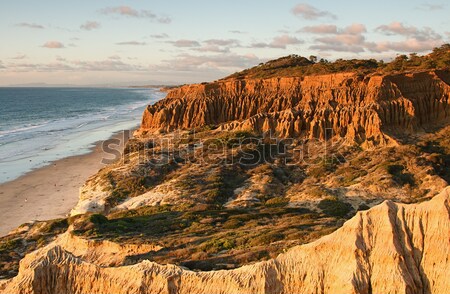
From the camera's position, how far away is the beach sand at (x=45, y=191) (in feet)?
147

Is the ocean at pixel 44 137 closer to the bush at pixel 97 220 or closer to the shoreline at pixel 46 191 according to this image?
Answer: the shoreline at pixel 46 191

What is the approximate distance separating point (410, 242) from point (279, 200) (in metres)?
24.9

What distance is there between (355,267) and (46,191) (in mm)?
43652

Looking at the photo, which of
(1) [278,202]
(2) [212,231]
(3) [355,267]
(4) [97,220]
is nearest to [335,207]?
(1) [278,202]

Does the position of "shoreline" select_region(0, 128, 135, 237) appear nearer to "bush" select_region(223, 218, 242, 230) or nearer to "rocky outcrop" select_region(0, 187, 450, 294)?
"bush" select_region(223, 218, 242, 230)

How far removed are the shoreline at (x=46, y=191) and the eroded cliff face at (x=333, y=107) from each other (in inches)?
474

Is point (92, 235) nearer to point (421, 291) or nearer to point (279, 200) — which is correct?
point (279, 200)

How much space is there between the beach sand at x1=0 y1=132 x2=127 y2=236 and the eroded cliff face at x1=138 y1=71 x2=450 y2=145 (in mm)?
12298

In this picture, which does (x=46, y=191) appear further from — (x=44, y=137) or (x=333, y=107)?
(x=44, y=137)

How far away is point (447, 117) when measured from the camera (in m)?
58.1

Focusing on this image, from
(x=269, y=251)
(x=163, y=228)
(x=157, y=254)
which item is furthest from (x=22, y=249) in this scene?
(x=269, y=251)

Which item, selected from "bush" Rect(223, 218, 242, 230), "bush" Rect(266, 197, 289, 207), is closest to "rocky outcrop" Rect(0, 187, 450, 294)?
"bush" Rect(223, 218, 242, 230)

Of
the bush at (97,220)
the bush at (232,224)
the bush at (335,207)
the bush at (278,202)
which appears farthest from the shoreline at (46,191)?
the bush at (335,207)

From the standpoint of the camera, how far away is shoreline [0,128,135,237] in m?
44.9
